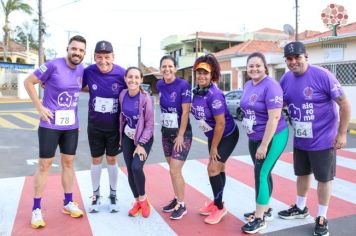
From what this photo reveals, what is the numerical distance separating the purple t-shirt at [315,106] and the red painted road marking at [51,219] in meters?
2.70

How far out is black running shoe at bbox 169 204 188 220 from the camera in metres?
4.65

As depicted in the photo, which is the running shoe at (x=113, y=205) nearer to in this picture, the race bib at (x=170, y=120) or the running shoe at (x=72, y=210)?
the running shoe at (x=72, y=210)

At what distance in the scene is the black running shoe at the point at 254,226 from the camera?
4215 mm

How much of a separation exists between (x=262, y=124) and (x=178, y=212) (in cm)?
153

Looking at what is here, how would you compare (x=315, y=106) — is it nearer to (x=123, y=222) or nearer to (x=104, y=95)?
(x=104, y=95)

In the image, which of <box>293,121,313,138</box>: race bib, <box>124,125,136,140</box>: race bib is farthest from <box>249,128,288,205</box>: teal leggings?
<box>124,125,136,140</box>: race bib

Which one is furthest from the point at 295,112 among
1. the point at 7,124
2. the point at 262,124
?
the point at 7,124

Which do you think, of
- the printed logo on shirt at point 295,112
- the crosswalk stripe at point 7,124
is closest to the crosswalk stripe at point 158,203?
the printed logo on shirt at point 295,112

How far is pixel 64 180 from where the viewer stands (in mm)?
4785

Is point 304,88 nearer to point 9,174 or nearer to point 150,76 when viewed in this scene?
point 9,174

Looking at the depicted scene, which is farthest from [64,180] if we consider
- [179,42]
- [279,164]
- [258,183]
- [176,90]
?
[179,42]

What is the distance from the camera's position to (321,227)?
13.7 ft

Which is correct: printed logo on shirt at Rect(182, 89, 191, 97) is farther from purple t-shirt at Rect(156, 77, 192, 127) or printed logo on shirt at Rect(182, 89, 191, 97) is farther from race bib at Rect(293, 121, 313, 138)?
race bib at Rect(293, 121, 313, 138)

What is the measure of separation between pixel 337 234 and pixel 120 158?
517cm
